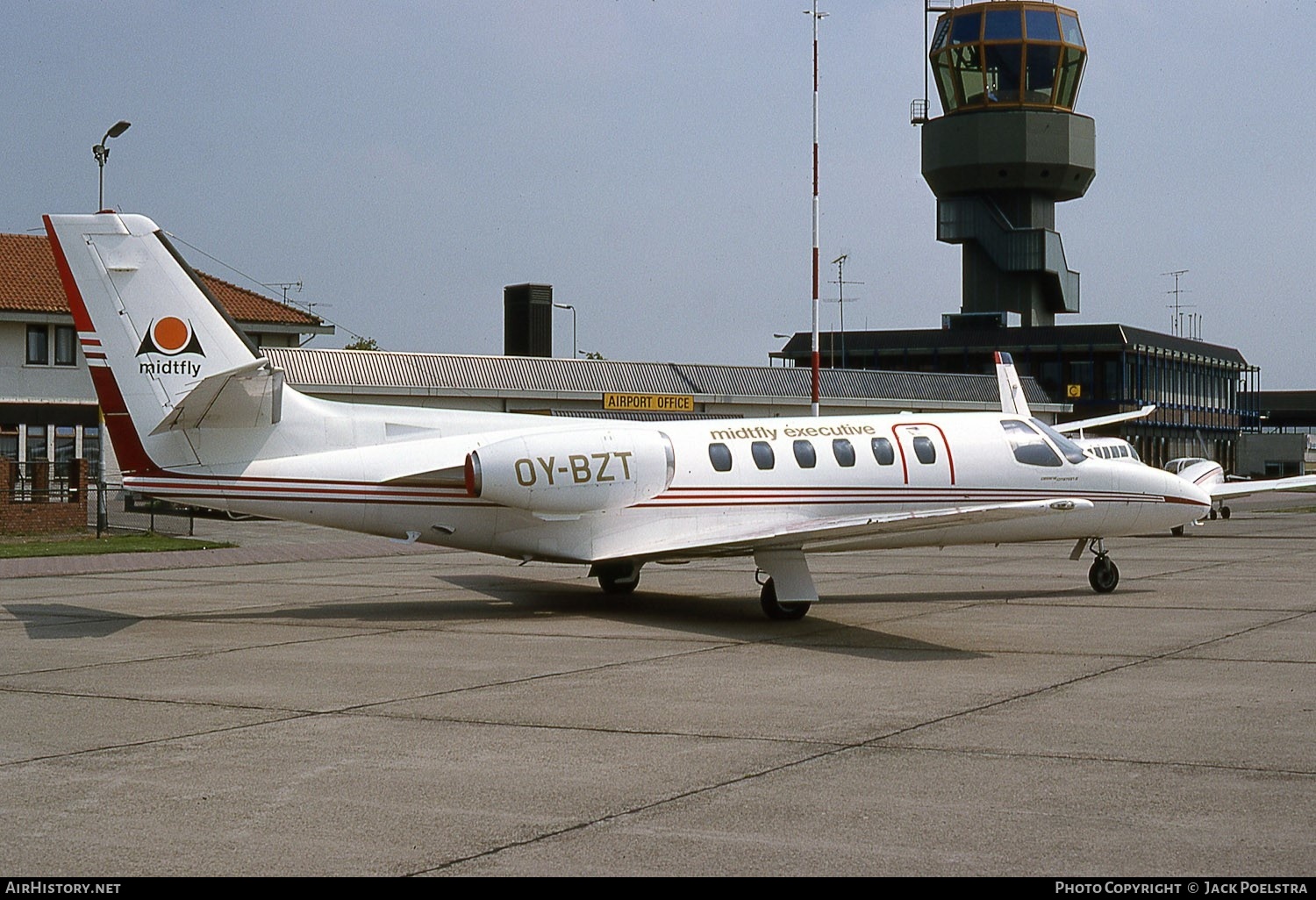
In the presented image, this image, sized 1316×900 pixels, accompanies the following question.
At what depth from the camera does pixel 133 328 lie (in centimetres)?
1675

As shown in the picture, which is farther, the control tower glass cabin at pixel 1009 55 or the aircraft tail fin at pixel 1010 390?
the control tower glass cabin at pixel 1009 55

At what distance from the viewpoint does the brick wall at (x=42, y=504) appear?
36156 millimetres

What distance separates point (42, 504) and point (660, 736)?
30.8 m

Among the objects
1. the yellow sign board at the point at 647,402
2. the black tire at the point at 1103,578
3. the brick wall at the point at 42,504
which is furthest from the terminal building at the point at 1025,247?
the black tire at the point at 1103,578

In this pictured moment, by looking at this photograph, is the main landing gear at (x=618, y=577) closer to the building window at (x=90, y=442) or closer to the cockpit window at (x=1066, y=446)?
the cockpit window at (x=1066, y=446)

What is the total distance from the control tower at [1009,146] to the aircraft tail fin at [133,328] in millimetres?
72705

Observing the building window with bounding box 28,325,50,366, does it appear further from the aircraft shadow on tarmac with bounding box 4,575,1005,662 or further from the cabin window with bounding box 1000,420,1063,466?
the cabin window with bounding box 1000,420,1063,466

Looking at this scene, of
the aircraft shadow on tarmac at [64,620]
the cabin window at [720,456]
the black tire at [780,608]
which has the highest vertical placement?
the cabin window at [720,456]

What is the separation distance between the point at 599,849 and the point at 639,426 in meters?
11.7

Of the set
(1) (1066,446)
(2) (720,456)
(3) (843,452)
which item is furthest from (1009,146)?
(2) (720,456)

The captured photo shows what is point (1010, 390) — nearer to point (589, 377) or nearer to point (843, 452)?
point (589, 377)

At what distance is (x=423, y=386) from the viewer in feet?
156

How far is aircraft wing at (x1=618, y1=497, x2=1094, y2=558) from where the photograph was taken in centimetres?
1578
